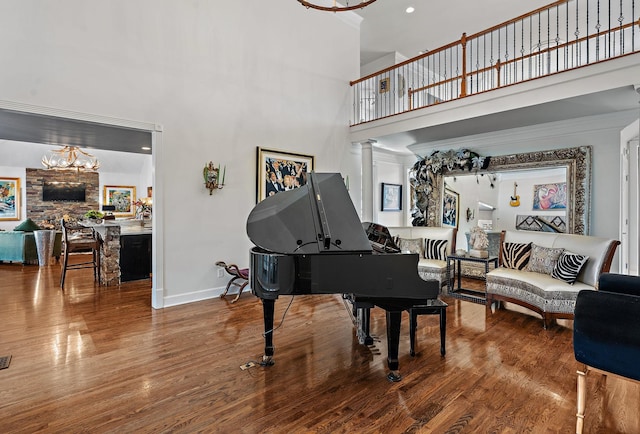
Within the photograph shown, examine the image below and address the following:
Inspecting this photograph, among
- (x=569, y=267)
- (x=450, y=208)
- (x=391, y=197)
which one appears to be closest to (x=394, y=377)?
(x=569, y=267)

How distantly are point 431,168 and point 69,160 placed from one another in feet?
29.1

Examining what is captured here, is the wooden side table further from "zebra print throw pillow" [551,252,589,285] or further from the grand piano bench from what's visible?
the grand piano bench

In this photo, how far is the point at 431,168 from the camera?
6621mm

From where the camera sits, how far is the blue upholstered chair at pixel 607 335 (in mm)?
1580

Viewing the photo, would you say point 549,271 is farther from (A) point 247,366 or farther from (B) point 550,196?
(A) point 247,366

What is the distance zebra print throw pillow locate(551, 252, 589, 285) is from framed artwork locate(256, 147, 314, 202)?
3.38m

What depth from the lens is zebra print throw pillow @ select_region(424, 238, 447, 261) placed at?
16.8 ft

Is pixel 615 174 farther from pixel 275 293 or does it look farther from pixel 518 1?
pixel 275 293

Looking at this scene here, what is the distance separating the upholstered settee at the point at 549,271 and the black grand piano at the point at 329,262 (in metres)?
1.94

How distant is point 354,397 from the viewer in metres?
2.16

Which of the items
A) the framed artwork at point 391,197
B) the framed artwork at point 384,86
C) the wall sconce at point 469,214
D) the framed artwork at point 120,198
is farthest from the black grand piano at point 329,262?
the framed artwork at point 120,198

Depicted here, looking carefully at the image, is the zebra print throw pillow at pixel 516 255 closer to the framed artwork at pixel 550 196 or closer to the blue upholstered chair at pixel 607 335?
the framed artwork at pixel 550 196

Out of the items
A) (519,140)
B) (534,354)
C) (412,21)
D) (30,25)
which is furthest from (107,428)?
(412,21)

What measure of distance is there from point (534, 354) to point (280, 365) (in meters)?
2.22
